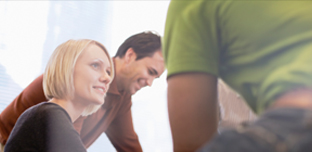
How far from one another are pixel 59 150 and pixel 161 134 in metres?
0.28

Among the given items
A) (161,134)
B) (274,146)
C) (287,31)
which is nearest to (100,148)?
(161,134)

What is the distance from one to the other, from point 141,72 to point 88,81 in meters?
0.16

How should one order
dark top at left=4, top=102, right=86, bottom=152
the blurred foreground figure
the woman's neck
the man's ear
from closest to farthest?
the blurred foreground figure, dark top at left=4, top=102, right=86, bottom=152, the woman's neck, the man's ear

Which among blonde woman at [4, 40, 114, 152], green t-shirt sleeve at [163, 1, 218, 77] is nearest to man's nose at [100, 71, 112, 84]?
blonde woman at [4, 40, 114, 152]

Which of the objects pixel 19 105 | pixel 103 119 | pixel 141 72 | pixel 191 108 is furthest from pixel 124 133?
pixel 191 108

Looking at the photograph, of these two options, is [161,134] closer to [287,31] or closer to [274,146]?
[287,31]

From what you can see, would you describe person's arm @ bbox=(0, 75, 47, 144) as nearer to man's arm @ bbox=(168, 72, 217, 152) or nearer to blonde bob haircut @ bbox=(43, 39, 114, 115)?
blonde bob haircut @ bbox=(43, 39, 114, 115)

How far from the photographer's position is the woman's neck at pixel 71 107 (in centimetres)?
85

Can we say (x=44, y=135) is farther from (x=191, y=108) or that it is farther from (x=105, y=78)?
(x=191, y=108)

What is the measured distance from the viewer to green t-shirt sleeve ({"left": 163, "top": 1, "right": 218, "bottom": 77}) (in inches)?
17.7

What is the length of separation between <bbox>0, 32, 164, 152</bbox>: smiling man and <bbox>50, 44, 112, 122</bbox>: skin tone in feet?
0.09

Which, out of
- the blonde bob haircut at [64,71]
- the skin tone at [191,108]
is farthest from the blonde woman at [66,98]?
the skin tone at [191,108]

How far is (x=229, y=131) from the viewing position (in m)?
0.25

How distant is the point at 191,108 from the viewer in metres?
0.46
